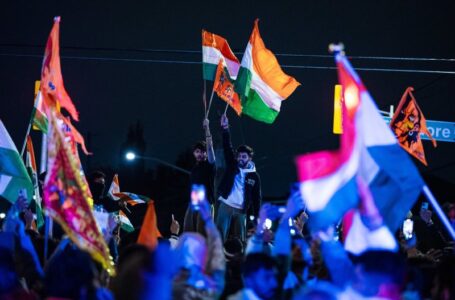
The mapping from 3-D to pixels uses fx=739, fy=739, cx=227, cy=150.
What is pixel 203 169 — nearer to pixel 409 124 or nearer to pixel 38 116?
pixel 38 116

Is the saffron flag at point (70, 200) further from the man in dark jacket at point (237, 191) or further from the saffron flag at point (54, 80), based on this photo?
the man in dark jacket at point (237, 191)

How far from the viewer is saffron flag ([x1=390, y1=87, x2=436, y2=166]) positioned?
42.0ft

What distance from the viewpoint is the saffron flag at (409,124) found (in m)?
12.8

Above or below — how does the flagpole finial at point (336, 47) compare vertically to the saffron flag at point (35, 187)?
above

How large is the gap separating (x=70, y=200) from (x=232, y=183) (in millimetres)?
5179

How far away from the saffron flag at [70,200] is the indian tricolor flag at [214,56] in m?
6.35

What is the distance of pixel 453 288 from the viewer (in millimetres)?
5910

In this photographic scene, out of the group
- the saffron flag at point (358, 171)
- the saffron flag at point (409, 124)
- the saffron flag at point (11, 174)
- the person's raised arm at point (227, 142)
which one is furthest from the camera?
the saffron flag at point (409, 124)

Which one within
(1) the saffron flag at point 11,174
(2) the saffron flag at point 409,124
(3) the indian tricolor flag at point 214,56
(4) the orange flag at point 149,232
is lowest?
(4) the orange flag at point 149,232

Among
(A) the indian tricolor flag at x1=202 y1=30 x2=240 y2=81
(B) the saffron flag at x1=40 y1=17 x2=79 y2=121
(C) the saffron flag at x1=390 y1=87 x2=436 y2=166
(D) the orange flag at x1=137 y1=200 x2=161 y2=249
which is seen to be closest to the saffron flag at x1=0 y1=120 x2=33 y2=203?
(B) the saffron flag at x1=40 y1=17 x2=79 y2=121

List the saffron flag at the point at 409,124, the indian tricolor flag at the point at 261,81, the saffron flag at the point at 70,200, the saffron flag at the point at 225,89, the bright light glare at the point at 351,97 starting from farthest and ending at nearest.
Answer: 1. the saffron flag at the point at 225,89
2. the indian tricolor flag at the point at 261,81
3. the saffron flag at the point at 409,124
4. the bright light glare at the point at 351,97
5. the saffron flag at the point at 70,200

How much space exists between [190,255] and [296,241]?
→ 5.30ft

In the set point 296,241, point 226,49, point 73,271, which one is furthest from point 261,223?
point 226,49

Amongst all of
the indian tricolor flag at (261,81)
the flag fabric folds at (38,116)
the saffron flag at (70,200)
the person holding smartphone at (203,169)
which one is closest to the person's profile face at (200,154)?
the person holding smartphone at (203,169)
